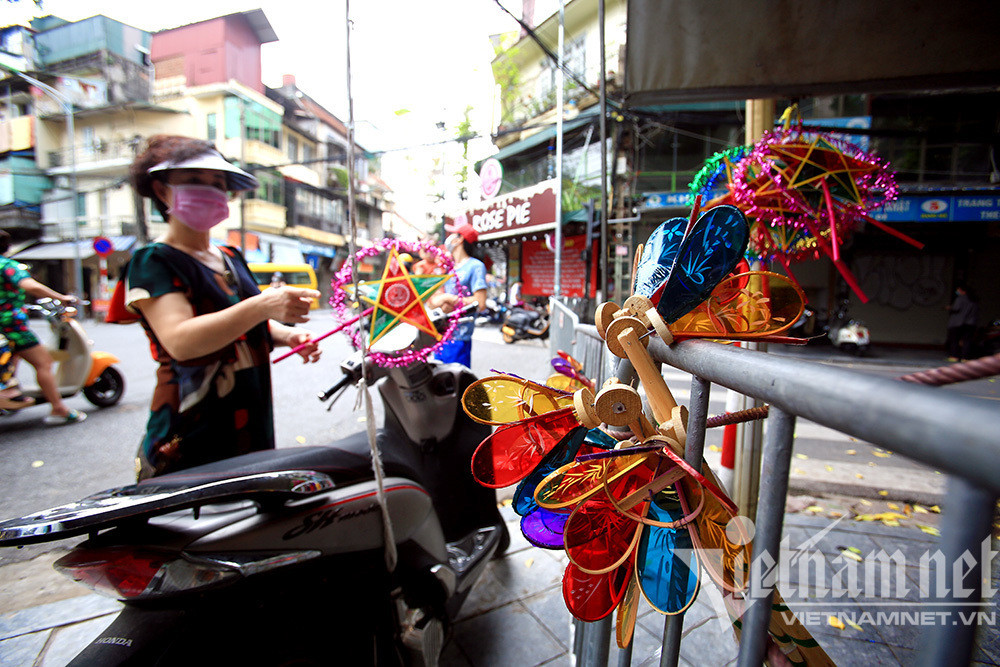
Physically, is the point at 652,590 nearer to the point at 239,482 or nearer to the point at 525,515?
the point at 525,515

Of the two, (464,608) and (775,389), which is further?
(464,608)

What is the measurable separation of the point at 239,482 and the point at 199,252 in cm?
89

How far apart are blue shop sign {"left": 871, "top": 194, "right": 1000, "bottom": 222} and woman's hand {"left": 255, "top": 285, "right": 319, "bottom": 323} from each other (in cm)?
→ 1130

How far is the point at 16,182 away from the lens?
17406mm

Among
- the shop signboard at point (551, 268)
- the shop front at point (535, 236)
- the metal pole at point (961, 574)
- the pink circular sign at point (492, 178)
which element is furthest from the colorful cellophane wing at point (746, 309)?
the shop signboard at point (551, 268)

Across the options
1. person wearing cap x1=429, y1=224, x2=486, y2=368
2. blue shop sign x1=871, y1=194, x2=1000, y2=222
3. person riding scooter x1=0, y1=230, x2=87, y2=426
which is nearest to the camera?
person wearing cap x1=429, y1=224, x2=486, y2=368

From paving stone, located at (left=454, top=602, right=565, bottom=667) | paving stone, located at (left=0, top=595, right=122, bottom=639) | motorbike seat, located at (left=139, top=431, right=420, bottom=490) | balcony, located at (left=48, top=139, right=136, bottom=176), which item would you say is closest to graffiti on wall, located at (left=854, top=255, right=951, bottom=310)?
paving stone, located at (left=454, top=602, right=565, bottom=667)

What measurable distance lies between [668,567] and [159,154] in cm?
174

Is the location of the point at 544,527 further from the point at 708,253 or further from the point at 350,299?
the point at 350,299

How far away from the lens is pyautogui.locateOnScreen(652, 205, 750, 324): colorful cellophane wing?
0.55 meters

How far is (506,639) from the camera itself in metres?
1.60

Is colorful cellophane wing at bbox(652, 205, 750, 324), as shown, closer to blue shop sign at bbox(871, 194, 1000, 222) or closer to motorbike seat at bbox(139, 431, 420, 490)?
motorbike seat at bbox(139, 431, 420, 490)

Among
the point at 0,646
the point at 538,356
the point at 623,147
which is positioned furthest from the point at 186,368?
the point at 623,147

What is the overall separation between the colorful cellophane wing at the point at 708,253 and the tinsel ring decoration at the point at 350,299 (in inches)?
43.8
